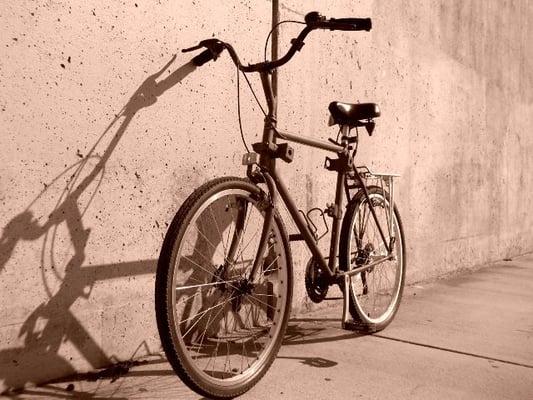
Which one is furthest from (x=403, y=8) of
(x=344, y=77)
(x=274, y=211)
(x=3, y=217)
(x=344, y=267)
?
(x=3, y=217)

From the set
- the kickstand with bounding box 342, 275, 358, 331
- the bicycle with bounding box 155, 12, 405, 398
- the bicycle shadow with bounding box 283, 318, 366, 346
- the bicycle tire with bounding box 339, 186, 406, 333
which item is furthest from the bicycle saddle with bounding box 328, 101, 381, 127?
the bicycle shadow with bounding box 283, 318, 366, 346

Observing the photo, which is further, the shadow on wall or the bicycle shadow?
the bicycle shadow

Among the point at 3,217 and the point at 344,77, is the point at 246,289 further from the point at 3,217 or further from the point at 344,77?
the point at 344,77

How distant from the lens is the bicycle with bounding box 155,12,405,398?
207 cm

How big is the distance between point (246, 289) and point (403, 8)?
10.6ft

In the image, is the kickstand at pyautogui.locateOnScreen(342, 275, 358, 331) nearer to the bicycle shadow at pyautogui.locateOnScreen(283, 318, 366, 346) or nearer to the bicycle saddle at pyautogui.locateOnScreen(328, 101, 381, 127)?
the bicycle shadow at pyautogui.locateOnScreen(283, 318, 366, 346)

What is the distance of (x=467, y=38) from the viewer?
563cm

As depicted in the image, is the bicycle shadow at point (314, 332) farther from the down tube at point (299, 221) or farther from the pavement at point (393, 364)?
the down tube at point (299, 221)

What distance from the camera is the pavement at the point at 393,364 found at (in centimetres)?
237

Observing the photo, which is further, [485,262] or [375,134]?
[485,262]

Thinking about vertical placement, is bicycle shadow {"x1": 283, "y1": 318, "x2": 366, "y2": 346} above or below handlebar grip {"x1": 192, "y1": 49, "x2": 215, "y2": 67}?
below

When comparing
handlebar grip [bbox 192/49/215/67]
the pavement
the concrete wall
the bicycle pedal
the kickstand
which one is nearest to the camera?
the concrete wall

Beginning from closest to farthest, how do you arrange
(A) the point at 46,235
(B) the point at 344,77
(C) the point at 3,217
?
1. (C) the point at 3,217
2. (A) the point at 46,235
3. (B) the point at 344,77

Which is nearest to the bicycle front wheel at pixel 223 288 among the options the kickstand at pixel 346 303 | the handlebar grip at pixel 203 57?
the kickstand at pixel 346 303
